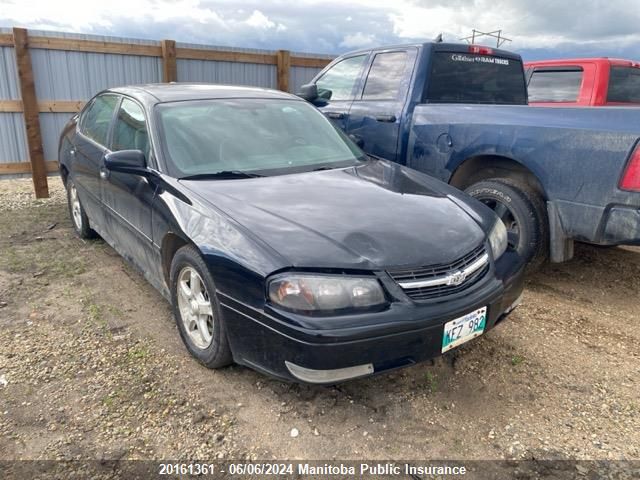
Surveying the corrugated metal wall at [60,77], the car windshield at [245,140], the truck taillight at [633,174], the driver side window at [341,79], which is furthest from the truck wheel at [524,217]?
the corrugated metal wall at [60,77]

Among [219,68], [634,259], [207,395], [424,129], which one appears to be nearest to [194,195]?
[207,395]

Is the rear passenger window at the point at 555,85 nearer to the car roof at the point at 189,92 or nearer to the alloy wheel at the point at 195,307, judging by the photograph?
the car roof at the point at 189,92

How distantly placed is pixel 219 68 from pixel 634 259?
6.74m

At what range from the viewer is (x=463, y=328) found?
2479 millimetres

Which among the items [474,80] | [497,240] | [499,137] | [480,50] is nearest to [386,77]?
[474,80]

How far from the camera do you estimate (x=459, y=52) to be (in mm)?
4906

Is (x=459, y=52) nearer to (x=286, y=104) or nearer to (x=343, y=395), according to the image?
(x=286, y=104)

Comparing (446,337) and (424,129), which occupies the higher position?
(424,129)

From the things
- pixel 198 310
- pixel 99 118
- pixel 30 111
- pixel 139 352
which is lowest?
pixel 139 352

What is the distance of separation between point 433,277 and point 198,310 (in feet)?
4.40

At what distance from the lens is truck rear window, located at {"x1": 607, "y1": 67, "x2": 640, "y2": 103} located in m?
6.16

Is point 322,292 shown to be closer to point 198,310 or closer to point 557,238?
point 198,310

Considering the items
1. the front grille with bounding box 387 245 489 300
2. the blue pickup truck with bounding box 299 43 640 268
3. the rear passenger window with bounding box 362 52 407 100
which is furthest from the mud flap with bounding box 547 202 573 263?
the rear passenger window with bounding box 362 52 407 100

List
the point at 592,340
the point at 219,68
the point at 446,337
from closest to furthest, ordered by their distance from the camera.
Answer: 1. the point at 446,337
2. the point at 592,340
3. the point at 219,68
